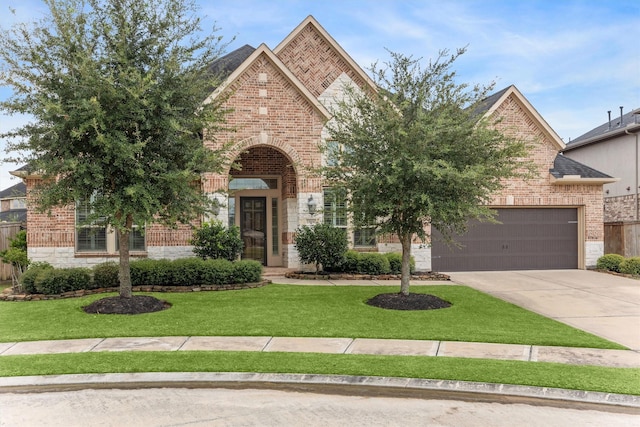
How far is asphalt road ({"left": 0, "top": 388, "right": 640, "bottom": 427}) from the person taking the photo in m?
5.31

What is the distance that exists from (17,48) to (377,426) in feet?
31.9

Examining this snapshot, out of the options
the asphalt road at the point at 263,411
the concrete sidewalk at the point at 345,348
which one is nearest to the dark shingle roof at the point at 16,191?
the concrete sidewalk at the point at 345,348

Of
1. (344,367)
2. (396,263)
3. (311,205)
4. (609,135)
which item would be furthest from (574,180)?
(344,367)

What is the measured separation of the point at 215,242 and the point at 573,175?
12.7 m

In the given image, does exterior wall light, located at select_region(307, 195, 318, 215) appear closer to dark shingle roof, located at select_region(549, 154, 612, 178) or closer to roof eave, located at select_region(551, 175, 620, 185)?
roof eave, located at select_region(551, 175, 620, 185)

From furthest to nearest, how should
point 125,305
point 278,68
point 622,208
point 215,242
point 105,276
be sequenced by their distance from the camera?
point 622,208, point 278,68, point 215,242, point 105,276, point 125,305

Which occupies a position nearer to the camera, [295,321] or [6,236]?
[295,321]

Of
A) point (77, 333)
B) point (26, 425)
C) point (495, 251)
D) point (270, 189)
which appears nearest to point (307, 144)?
point (270, 189)

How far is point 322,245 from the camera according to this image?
1558 centimetres

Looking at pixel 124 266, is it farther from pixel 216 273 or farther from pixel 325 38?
pixel 325 38

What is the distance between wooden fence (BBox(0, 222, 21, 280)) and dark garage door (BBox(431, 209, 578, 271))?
551 inches

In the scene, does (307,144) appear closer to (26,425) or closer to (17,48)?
(17,48)

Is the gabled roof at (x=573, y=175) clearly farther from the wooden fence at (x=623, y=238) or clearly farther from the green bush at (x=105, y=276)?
the green bush at (x=105, y=276)

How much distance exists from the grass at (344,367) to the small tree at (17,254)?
895cm
